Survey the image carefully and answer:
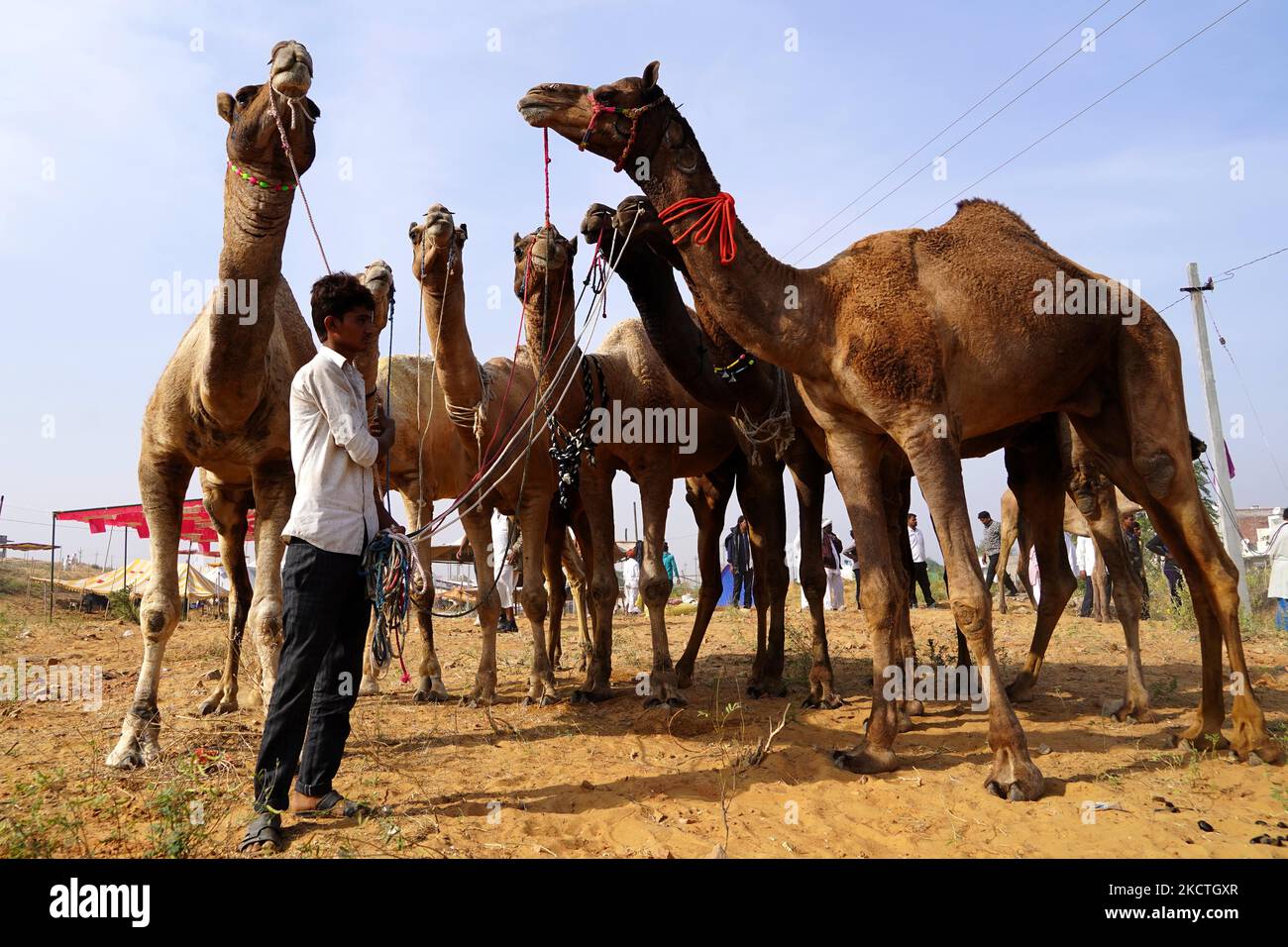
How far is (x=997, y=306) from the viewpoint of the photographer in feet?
16.2

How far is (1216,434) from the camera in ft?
49.8

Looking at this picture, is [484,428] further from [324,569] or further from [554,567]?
[324,569]

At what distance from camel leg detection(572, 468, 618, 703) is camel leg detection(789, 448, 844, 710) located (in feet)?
5.31

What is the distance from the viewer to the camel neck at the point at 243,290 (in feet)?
15.8

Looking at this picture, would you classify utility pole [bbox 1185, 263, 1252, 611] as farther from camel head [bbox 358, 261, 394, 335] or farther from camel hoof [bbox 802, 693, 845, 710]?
camel head [bbox 358, 261, 394, 335]

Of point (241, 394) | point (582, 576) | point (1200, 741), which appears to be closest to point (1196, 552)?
point (1200, 741)

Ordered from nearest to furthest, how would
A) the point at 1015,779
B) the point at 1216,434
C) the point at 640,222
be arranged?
the point at 1015,779 < the point at 640,222 < the point at 1216,434

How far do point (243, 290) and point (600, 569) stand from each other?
3.64 metres

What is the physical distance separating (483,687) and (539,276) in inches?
136

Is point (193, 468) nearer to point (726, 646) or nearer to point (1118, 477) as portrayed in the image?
point (1118, 477)

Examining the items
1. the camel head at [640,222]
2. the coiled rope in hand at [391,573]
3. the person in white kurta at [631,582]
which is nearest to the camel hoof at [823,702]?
the camel head at [640,222]

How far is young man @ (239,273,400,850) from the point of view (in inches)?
152

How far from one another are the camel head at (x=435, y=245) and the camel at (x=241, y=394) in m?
1.27

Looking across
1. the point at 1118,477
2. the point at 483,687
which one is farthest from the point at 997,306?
the point at 483,687
